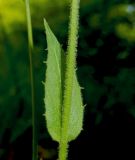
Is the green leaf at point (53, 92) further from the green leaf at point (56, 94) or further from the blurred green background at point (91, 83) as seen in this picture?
the blurred green background at point (91, 83)

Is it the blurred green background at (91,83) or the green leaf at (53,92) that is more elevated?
the blurred green background at (91,83)

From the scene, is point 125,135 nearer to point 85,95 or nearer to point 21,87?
point 85,95

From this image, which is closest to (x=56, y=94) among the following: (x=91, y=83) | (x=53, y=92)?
(x=53, y=92)

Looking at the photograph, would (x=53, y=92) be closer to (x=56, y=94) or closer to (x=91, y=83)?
(x=56, y=94)

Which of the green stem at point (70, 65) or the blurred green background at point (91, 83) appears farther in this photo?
the blurred green background at point (91, 83)

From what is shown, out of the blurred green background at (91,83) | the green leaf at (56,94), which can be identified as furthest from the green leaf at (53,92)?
the blurred green background at (91,83)
